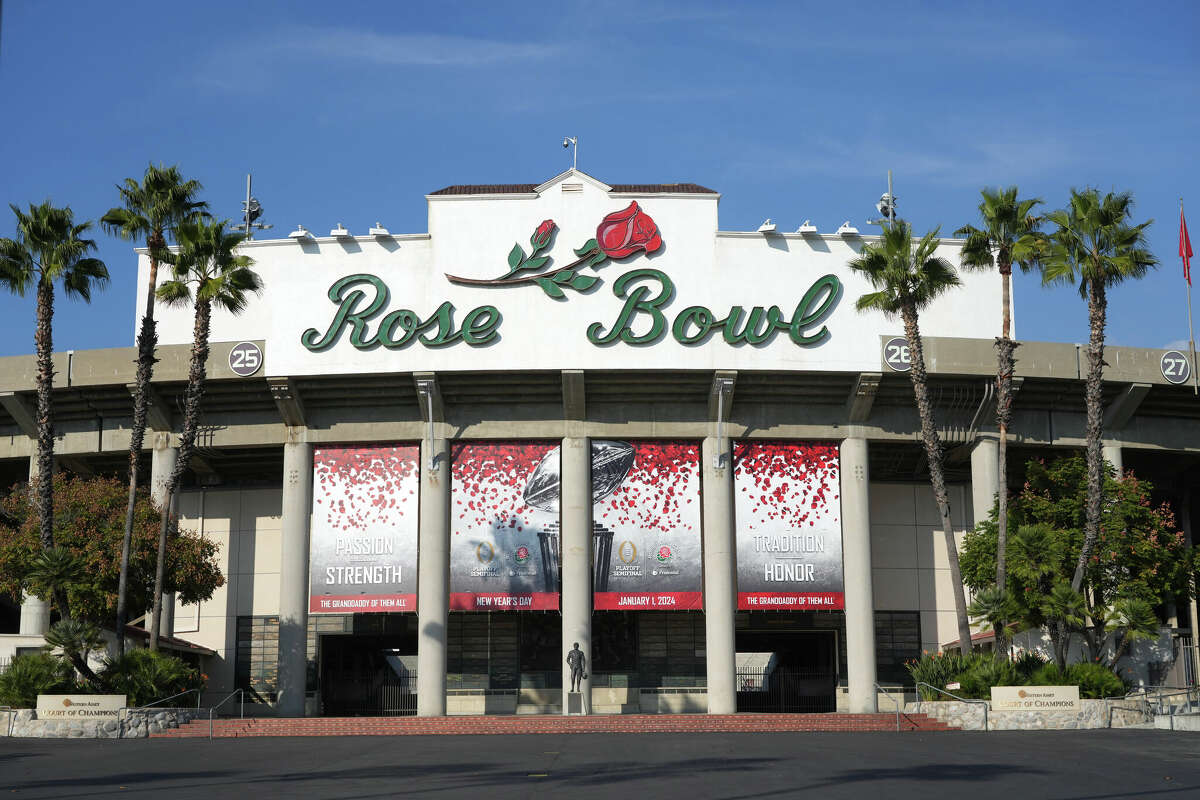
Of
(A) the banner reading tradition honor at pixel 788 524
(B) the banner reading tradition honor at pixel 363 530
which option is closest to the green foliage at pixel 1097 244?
(A) the banner reading tradition honor at pixel 788 524

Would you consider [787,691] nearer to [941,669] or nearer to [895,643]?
[895,643]

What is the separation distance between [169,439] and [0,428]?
22.2 feet

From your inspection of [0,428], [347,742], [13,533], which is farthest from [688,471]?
[0,428]

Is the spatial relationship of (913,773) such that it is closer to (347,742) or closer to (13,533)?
(347,742)

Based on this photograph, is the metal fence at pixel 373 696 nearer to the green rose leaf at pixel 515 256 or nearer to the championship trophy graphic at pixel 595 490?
the championship trophy graphic at pixel 595 490

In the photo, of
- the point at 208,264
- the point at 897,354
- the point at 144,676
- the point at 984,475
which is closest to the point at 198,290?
the point at 208,264

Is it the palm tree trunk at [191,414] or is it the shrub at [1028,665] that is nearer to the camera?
the shrub at [1028,665]

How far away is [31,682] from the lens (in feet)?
111

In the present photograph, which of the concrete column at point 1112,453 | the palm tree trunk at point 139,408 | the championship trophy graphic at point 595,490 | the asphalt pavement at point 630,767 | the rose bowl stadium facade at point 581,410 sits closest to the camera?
the asphalt pavement at point 630,767

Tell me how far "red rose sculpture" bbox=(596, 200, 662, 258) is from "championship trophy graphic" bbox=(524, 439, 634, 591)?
6.58 m

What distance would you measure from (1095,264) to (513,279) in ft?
60.2

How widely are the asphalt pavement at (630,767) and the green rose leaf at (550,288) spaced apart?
56.6 feet

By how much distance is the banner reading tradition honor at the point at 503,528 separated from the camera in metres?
43.1

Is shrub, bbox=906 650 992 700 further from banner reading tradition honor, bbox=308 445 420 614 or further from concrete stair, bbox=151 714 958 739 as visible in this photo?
banner reading tradition honor, bbox=308 445 420 614
